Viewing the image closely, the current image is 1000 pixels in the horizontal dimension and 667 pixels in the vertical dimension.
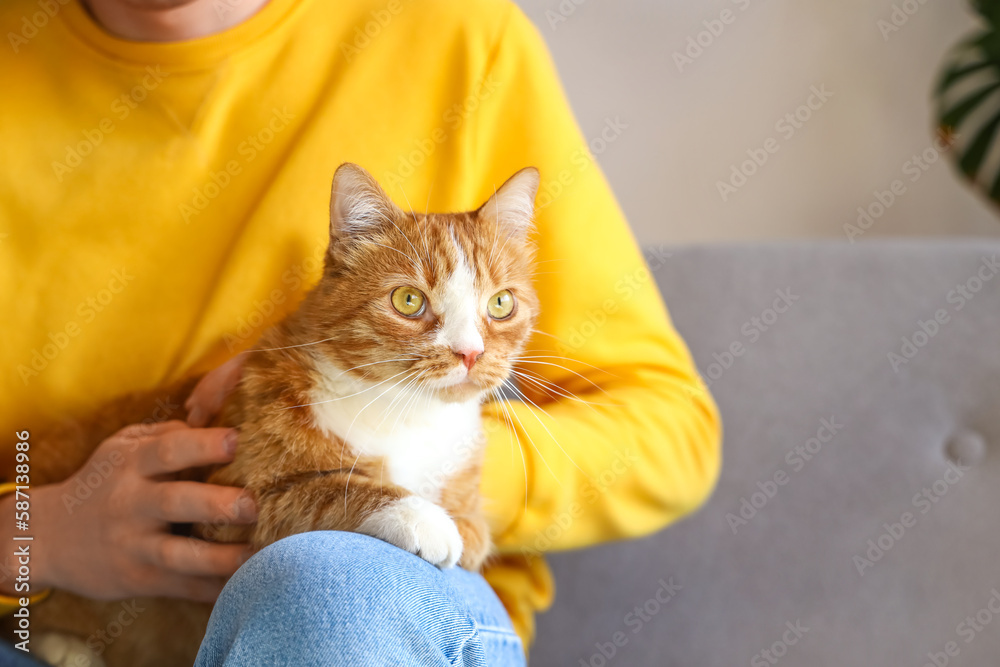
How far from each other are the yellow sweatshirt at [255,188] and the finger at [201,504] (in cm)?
19

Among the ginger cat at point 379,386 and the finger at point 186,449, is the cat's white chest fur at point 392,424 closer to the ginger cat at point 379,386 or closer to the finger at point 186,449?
the ginger cat at point 379,386

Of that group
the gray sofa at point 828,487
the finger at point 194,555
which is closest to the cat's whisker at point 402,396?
the finger at point 194,555

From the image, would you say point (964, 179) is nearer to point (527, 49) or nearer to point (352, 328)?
point (527, 49)

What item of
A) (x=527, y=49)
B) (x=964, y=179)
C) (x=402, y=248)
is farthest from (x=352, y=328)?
(x=964, y=179)

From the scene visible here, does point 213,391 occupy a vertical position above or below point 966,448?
below

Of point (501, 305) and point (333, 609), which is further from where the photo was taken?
point (501, 305)

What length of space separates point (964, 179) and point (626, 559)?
1.64m

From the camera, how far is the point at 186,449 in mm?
867

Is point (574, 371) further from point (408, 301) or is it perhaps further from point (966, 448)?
point (966, 448)

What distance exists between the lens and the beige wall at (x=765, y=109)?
1.71 meters

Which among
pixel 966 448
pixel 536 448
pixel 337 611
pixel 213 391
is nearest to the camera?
pixel 337 611

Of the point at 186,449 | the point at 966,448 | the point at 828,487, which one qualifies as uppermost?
the point at 966,448

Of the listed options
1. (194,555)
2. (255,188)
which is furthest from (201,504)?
(255,188)

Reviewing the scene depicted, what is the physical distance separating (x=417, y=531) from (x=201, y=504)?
0.87ft
